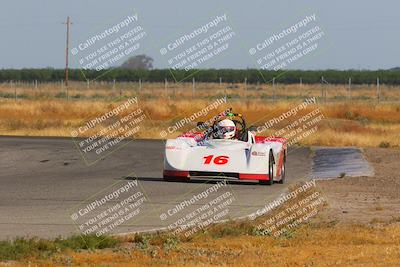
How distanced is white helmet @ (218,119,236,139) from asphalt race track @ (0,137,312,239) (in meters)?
1.01

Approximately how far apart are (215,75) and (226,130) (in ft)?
361

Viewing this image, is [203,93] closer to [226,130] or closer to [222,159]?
[226,130]

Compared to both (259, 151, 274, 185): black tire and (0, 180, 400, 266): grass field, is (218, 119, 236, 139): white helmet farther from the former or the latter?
(0, 180, 400, 266): grass field

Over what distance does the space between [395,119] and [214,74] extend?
80.3 m

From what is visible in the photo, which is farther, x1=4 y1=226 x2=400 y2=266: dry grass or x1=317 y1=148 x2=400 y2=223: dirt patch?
x1=317 y1=148 x2=400 y2=223: dirt patch

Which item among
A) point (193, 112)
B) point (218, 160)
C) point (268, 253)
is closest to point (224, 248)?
point (268, 253)

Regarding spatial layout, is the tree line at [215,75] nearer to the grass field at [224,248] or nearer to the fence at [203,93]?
the fence at [203,93]

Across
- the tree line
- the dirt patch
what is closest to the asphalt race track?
the dirt patch

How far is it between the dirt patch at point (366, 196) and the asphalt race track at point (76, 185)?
45.6 inches

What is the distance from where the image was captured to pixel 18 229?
15328mm

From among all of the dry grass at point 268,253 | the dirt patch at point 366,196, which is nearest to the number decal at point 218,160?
the dirt patch at point 366,196

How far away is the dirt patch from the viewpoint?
56.4ft

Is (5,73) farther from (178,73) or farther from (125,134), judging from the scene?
(125,134)

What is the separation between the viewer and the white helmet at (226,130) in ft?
79.2
